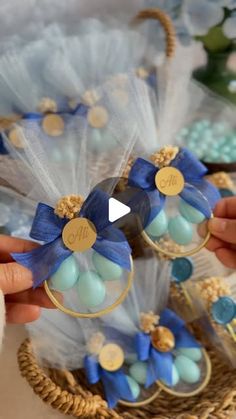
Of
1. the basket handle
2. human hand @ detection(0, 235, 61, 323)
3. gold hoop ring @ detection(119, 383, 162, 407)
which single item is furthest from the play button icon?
the basket handle

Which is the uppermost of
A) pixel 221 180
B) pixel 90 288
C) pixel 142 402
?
pixel 90 288

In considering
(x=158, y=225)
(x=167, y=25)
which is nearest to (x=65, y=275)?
(x=158, y=225)

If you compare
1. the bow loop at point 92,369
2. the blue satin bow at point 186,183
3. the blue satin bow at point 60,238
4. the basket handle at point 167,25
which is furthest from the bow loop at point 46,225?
the basket handle at point 167,25

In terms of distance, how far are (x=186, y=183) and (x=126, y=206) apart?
96mm

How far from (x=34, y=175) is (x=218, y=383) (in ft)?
1.10

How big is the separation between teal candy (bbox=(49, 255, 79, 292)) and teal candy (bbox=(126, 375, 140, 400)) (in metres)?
0.20

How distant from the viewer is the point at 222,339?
66cm

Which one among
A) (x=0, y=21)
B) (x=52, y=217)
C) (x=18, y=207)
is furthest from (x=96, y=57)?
(x=52, y=217)

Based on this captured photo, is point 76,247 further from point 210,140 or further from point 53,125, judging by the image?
point 210,140

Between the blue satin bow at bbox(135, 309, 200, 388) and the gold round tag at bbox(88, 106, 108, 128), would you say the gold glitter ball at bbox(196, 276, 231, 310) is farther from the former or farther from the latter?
the gold round tag at bbox(88, 106, 108, 128)

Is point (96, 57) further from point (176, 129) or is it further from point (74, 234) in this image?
point (74, 234)

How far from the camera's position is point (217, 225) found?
1.93 feet

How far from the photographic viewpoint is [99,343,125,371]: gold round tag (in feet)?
2.11

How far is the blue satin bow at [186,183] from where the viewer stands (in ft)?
1.87
